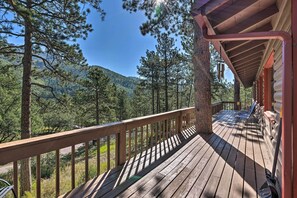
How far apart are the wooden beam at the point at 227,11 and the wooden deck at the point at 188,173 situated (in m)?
2.13

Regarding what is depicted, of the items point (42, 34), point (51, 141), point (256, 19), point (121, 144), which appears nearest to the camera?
point (51, 141)

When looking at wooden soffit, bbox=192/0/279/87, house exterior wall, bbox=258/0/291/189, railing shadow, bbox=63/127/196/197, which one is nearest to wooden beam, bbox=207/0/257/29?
wooden soffit, bbox=192/0/279/87

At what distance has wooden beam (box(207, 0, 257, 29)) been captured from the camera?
224 centimetres

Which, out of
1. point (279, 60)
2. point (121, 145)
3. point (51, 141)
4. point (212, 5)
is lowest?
point (121, 145)

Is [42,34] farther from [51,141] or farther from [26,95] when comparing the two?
[51,141]

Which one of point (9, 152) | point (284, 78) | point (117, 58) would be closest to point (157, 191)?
point (9, 152)

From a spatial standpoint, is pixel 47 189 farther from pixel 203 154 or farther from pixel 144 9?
pixel 144 9

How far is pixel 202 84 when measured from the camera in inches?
229

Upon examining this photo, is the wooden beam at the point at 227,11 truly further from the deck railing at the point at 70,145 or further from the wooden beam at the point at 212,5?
the deck railing at the point at 70,145

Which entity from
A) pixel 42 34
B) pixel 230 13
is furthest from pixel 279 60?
pixel 42 34

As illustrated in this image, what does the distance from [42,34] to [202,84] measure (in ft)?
19.6

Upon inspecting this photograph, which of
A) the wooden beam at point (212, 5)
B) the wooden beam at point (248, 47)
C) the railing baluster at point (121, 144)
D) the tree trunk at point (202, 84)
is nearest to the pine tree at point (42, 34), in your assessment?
the tree trunk at point (202, 84)

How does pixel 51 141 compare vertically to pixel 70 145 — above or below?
above

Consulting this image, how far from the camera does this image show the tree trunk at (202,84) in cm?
573
